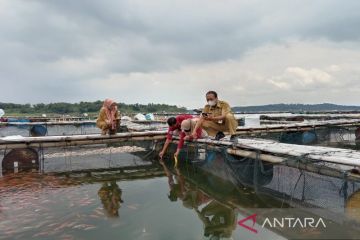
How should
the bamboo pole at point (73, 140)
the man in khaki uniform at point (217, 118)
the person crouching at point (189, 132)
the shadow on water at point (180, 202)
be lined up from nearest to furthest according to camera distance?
the shadow on water at point (180, 202) < the man in khaki uniform at point (217, 118) < the person crouching at point (189, 132) < the bamboo pole at point (73, 140)

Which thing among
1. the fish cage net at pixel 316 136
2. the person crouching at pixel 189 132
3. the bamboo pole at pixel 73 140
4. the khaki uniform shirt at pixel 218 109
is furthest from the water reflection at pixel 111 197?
the fish cage net at pixel 316 136

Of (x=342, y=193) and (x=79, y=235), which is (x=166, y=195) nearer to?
(x=79, y=235)

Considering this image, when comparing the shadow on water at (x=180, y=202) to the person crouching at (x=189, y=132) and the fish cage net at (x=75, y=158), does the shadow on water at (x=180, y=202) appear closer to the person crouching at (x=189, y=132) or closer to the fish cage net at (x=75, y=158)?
the fish cage net at (x=75, y=158)

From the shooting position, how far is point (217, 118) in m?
9.45

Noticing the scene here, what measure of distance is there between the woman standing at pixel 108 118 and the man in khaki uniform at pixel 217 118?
331cm

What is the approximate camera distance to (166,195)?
774 centimetres

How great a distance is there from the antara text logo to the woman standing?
6966 millimetres

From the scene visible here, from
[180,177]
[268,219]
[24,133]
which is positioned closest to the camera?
[268,219]

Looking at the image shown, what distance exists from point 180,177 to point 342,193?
5.06 meters

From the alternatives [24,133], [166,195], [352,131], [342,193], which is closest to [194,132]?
[166,195]

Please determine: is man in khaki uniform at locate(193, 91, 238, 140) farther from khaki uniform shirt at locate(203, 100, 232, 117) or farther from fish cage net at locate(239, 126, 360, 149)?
fish cage net at locate(239, 126, 360, 149)

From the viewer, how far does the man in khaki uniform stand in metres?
9.44

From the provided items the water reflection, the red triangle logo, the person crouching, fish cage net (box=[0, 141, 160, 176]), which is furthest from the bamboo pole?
the red triangle logo

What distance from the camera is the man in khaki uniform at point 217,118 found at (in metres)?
9.44
